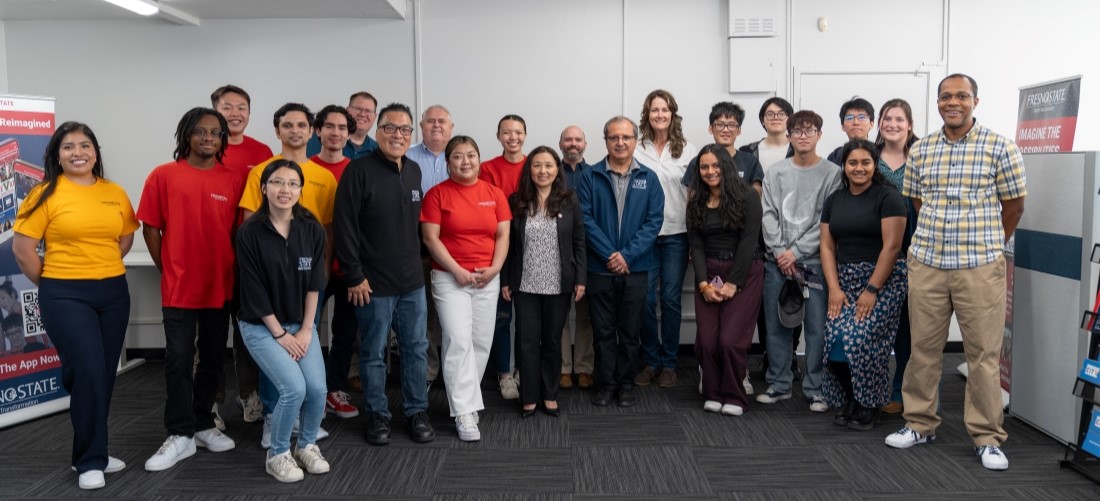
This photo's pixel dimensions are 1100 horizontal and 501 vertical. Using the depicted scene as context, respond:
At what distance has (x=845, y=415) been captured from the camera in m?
3.72

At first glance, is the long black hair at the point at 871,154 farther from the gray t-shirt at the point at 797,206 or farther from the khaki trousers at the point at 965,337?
the khaki trousers at the point at 965,337

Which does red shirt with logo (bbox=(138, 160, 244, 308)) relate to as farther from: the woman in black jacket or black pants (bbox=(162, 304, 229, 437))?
the woman in black jacket

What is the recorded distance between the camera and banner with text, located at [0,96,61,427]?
12.7 ft

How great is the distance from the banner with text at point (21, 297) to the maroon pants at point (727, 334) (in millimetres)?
3556

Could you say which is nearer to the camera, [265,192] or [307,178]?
[265,192]

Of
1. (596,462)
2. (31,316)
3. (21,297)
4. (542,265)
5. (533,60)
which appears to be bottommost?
(596,462)

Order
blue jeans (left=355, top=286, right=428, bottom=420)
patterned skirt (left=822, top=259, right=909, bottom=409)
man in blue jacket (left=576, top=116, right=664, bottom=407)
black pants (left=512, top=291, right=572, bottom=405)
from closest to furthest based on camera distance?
blue jeans (left=355, top=286, right=428, bottom=420), patterned skirt (left=822, top=259, right=909, bottom=409), black pants (left=512, top=291, right=572, bottom=405), man in blue jacket (left=576, top=116, right=664, bottom=407)

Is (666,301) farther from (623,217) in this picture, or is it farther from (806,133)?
(806,133)

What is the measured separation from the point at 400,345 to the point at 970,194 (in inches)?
104

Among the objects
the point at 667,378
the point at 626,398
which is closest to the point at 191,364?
the point at 626,398

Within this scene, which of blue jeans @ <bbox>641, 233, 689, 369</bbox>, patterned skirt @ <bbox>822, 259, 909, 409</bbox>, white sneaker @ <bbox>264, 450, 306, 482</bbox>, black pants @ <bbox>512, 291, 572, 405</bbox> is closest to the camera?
white sneaker @ <bbox>264, 450, 306, 482</bbox>

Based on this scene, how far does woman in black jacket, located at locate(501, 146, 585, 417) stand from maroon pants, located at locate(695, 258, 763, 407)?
72 cm

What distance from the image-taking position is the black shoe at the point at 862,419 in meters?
3.65

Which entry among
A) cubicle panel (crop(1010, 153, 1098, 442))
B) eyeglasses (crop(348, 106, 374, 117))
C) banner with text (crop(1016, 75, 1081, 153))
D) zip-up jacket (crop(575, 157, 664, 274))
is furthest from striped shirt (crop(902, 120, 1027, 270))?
eyeglasses (crop(348, 106, 374, 117))
